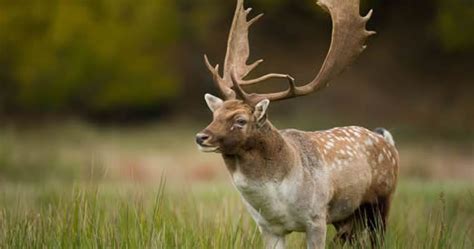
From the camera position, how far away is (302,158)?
282 inches

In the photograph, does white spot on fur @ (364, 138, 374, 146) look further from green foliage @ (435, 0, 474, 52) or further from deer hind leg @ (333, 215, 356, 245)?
green foliage @ (435, 0, 474, 52)

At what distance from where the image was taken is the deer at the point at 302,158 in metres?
6.84

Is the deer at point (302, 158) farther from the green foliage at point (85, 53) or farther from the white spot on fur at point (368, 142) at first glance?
the green foliage at point (85, 53)

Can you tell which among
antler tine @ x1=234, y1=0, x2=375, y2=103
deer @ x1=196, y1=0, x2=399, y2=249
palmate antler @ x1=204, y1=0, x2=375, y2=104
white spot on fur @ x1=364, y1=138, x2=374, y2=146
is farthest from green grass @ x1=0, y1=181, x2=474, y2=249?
antler tine @ x1=234, y1=0, x2=375, y2=103

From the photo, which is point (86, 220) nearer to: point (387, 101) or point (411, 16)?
point (387, 101)

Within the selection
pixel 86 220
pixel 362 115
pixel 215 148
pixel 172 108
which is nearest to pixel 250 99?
pixel 215 148

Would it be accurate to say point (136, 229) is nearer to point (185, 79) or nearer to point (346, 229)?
point (346, 229)

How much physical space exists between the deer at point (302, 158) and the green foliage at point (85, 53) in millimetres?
16377

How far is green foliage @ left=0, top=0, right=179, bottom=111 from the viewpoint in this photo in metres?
23.8

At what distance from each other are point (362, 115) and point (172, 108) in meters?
5.17

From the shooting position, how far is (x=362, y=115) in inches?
966

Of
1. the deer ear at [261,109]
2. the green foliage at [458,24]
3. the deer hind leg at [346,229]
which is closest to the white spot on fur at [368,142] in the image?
the deer hind leg at [346,229]

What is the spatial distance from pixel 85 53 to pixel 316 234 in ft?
57.9

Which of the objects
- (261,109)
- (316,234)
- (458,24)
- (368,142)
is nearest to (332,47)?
(368,142)
